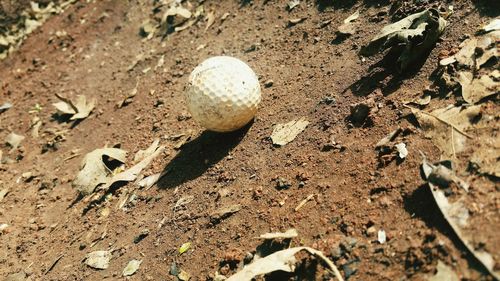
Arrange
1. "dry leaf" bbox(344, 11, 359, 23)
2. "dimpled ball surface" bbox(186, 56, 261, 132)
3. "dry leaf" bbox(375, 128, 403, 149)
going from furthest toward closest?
1. "dry leaf" bbox(344, 11, 359, 23)
2. "dimpled ball surface" bbox(186, 56, 261, 132)
3. "dry leaf" bbox(375, 128, 403, 149)

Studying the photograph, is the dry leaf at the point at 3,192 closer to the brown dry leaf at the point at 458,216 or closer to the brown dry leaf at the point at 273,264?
the brown dry leaf at the point at 273,264

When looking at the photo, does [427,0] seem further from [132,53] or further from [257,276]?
[132,53]

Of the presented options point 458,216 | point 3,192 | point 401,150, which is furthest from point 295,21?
point 3,192

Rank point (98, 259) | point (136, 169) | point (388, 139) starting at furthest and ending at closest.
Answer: point (136, 169)
point (98, 259)
point (388, 139)

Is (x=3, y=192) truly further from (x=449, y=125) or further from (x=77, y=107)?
(x=449, y=125)

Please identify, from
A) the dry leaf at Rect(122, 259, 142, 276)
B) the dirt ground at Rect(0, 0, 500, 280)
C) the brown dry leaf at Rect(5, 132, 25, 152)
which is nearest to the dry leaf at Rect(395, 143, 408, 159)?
the dirt ground at Rect(0, 0, 500, 280)

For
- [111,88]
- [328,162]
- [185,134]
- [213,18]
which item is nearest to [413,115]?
[328,162]

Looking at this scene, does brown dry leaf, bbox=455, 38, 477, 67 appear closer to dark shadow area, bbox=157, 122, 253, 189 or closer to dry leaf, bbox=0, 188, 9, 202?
dark shadow area, bbox=157, 122, 253, 189
